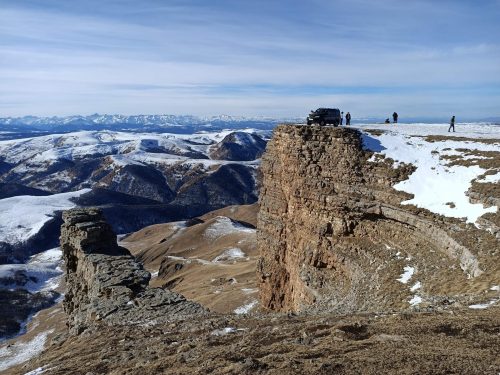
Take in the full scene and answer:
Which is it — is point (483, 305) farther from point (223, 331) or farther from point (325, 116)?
point (325, 116)

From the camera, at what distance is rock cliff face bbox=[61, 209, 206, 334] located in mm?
21270

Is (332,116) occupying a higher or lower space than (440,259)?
higher

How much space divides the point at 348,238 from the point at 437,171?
24.1 feet

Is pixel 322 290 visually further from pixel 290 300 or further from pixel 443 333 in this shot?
pixel 443 333

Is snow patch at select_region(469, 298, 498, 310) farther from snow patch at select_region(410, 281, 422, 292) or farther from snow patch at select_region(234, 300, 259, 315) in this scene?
snow patch at select_region(234, 300, 259, 315)

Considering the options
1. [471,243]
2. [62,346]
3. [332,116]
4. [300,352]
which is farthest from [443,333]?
[332,116]

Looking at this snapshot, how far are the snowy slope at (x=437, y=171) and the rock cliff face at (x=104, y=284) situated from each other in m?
15.0

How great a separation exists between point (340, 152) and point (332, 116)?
9.29 meters

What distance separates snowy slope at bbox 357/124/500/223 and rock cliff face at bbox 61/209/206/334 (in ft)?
49.1

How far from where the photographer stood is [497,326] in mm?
12297

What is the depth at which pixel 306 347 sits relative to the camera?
488 inches

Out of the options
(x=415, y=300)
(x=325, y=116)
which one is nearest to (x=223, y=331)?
(x=415, y=300)

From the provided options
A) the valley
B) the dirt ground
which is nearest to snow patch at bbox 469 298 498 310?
the valley

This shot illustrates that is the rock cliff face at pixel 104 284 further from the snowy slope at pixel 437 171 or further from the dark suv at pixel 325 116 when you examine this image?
the dark suv at pixel 325 116
